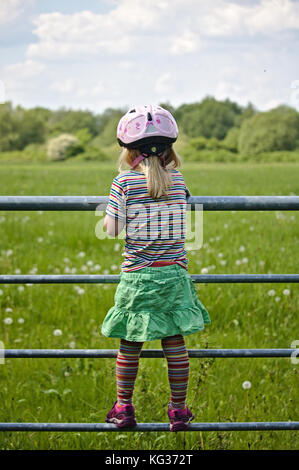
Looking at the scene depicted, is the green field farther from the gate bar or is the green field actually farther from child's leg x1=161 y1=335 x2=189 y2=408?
child's leg x1=161 y1=335 x2=189 y2=408

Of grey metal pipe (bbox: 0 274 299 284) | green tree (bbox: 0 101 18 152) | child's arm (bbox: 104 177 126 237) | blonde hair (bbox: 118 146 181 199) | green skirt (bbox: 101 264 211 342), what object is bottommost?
green skirt (bbox: 101 264 211 342)

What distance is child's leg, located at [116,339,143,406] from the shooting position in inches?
85.3

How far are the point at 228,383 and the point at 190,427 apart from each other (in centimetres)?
133

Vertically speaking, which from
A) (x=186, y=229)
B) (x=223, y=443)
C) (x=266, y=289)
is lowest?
(x=223, y=443)

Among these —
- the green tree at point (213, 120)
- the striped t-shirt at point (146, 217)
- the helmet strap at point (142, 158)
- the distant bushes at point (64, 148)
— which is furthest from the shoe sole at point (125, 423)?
the distant bushes at point (64, 148)

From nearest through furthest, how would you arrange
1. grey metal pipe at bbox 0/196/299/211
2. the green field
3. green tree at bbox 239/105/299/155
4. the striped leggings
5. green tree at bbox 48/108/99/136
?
grey metal pipe at bbox 0/196/299/211 → the striped leggings → the green field → green tree at bbox 239/105/299/155 → green tree at bbox 48/108/99/136

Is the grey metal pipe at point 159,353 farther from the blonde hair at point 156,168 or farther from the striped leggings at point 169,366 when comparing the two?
the blonde hair at point 156,168

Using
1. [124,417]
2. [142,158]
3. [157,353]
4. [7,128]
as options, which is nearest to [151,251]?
[142,158]

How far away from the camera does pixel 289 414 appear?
10.4 feet

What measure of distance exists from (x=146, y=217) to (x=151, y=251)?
0.45 feet

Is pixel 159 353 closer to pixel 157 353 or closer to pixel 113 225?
pixel 157 353

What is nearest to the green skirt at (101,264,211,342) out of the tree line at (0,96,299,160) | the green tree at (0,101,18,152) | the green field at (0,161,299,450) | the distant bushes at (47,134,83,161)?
the green field at (0,161,299,450)
